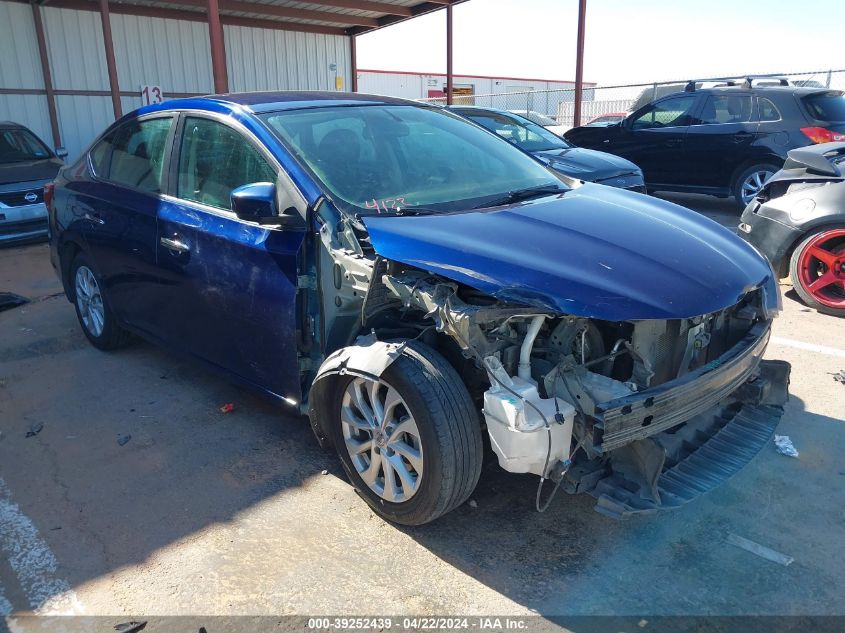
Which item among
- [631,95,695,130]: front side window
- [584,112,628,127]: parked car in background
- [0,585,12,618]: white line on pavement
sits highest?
[631,95,695,130]: front side window

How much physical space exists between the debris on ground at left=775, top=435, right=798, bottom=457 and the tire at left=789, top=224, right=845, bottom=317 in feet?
7.84

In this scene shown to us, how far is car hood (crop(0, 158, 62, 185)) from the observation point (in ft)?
28.2

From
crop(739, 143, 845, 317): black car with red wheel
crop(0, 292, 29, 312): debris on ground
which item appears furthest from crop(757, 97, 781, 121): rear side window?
crop(0, 292, 29, 312): debris on ground

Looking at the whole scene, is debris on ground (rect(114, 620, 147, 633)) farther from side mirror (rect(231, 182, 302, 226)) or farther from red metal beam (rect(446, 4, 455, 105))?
red metal beam (rect(446, 4, 455, 105))

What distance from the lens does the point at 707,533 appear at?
275 centimetres

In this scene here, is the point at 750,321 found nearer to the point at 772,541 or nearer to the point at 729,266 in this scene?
the point at 729,266

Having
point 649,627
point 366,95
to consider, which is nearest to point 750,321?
point 649,627

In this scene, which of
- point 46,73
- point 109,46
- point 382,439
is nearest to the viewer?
point 382,439

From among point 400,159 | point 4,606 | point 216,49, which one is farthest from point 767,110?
point 4,606

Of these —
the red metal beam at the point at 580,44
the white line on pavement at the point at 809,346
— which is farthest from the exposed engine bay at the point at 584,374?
the red metal beam at the point at 580,44

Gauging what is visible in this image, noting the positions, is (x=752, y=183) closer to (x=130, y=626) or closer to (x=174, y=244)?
(x=174, y=244)

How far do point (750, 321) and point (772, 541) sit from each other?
0.95 meters

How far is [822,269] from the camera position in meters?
5.45

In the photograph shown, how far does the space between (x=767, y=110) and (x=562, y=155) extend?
126 inches
